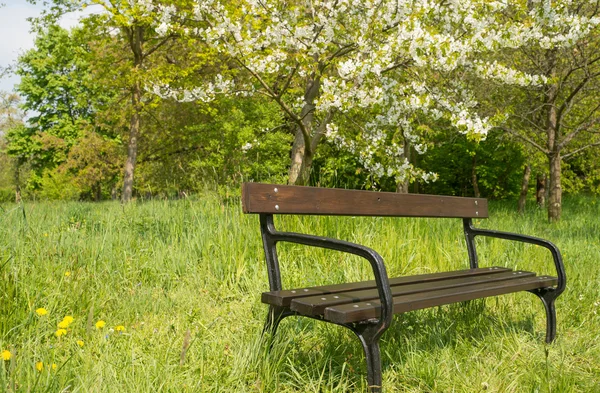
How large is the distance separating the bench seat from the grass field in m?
0.26

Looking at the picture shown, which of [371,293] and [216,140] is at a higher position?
[216,140]

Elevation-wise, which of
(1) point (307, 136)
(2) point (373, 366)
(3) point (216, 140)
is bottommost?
(2) point (373, 366)

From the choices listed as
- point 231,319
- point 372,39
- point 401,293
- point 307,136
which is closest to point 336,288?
point 401,293

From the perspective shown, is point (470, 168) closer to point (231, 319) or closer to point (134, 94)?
point (134, 94)

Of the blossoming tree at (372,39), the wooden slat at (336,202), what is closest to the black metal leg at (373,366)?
the wooden slat at (336,202)

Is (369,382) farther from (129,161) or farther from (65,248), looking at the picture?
(129,161)

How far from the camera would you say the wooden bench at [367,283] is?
7.68 ft

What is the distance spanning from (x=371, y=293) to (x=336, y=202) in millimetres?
516

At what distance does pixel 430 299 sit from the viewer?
2652 mm

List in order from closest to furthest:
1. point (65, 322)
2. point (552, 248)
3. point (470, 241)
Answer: point (65, 322)
point (552, 248)
point (470, 241)

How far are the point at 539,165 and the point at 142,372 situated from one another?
11783 mm

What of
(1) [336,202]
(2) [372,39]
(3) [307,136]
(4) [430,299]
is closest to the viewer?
(4) [430,299]

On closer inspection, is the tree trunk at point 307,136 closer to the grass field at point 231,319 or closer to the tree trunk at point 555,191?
the grass field at point 231,319

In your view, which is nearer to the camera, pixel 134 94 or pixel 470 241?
pixel 470 241
